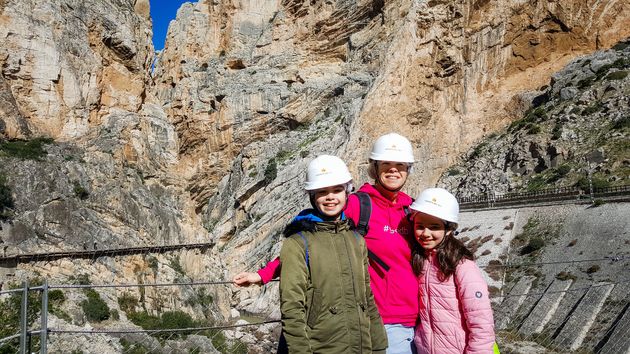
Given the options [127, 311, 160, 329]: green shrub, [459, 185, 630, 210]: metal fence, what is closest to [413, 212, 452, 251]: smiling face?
[127, 311, 160, 329]: green shrub

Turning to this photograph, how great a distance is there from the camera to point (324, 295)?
3.31 meters

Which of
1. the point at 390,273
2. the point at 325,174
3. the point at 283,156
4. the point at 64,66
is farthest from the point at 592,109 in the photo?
the point at 325,174

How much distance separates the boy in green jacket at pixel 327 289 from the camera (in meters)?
3.19

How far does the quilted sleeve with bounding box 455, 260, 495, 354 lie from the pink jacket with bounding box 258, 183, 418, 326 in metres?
0.40

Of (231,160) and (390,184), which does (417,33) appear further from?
(390,184)

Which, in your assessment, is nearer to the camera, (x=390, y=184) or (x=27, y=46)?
(x=390, y=184)

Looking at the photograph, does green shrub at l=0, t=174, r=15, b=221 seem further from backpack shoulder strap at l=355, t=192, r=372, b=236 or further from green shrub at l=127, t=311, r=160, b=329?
backpack shoulder strap at l=355, t=192, r=372, b=236

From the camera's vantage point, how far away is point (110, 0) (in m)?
33.0

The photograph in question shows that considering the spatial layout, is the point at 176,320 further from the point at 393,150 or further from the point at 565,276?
the point at 393,150

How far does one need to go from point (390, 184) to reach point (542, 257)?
19858 millimetres

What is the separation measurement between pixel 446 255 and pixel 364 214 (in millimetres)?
711

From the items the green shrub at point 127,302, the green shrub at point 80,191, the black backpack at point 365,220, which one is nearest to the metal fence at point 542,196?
the green shrub at point 127,302

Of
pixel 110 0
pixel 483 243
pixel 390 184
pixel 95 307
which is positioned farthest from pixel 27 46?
pixel 390 184

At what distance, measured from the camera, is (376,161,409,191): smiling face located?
412 cm
